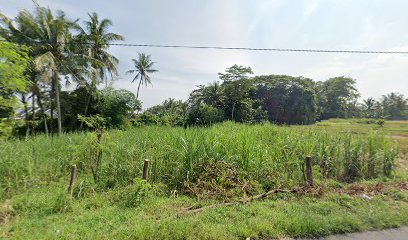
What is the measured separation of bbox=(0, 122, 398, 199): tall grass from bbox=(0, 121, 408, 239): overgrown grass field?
0.02 m

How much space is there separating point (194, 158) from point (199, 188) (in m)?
0.75

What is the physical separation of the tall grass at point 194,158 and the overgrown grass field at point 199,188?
0.02m

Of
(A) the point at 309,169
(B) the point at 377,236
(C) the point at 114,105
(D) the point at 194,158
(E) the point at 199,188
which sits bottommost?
(B) the point at 377,236

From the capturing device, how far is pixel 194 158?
190 inches

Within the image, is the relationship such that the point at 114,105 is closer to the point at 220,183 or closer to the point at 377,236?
the point at 220,183

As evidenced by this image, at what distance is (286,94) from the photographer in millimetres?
36625

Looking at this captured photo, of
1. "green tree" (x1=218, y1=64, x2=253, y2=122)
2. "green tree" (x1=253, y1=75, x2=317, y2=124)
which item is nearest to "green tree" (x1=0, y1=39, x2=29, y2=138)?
"green tree" (x1=218, y1=64, x2=253, y2=122)

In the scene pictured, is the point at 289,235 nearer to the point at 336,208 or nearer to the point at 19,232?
the point at 336,208

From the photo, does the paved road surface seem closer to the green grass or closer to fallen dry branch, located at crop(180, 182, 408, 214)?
the green grass

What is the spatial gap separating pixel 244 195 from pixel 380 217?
2.18 m

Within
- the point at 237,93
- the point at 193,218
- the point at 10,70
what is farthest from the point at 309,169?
the point at 237,93

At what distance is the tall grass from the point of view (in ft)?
15.5

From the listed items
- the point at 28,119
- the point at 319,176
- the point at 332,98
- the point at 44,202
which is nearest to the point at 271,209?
the point at 319,176

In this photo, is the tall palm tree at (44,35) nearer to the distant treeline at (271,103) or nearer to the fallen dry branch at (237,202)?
the distant treeline at (271,103)
